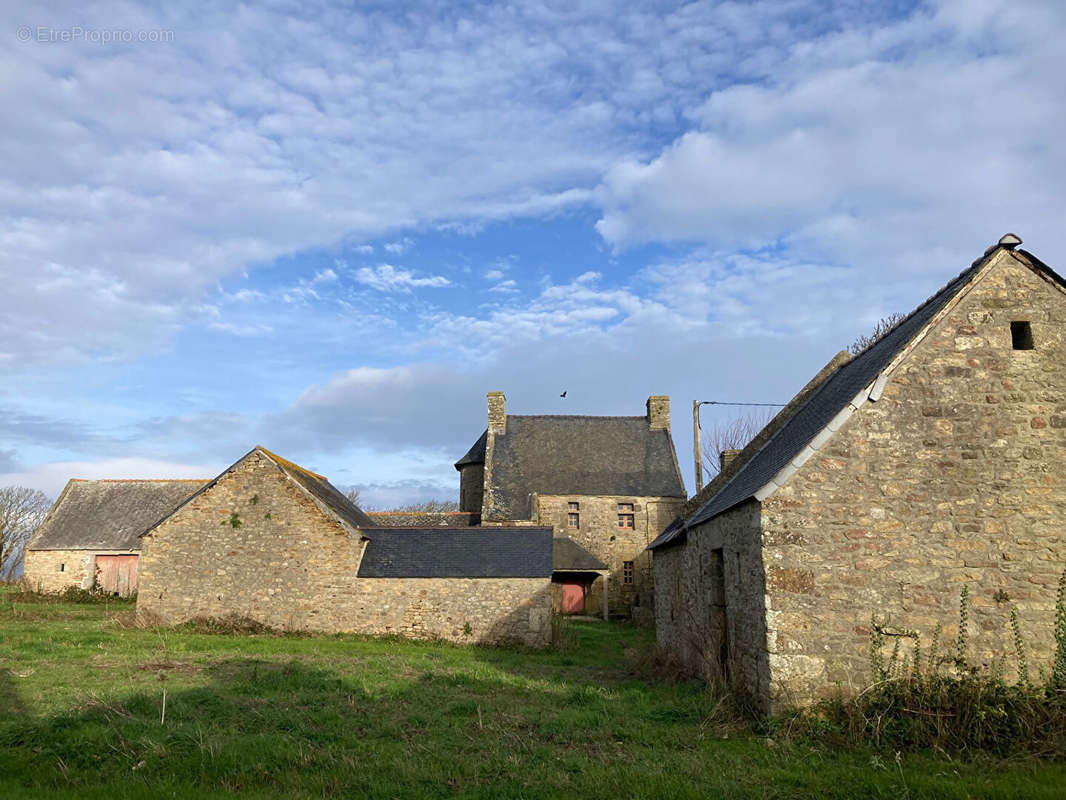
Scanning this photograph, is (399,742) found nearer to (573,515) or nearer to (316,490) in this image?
(316,490)

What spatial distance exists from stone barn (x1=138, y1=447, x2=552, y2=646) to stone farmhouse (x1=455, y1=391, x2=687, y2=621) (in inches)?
411

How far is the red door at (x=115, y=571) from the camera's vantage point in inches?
1427

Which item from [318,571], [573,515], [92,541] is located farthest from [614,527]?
[92,541]

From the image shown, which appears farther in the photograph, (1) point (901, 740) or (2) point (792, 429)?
(2) point (792, 429)

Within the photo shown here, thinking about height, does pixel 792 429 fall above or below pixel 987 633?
above

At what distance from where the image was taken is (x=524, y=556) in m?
22.0

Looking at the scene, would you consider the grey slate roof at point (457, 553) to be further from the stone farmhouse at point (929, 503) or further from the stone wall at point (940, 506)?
the stone wall at point (940, 506)

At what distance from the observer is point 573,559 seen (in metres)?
32.3

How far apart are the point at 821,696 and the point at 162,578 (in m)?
19.9

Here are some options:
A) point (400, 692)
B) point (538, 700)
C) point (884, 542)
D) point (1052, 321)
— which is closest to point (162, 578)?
point (400, 692)

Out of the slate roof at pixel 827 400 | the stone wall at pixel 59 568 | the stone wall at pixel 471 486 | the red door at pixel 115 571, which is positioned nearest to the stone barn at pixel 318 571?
the slate roof at pixel 827 400

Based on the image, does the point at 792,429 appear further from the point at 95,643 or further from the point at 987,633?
the point at 95,643

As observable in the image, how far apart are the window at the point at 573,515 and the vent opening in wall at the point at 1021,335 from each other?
26.5 metres

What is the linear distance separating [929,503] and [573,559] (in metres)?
23.6
